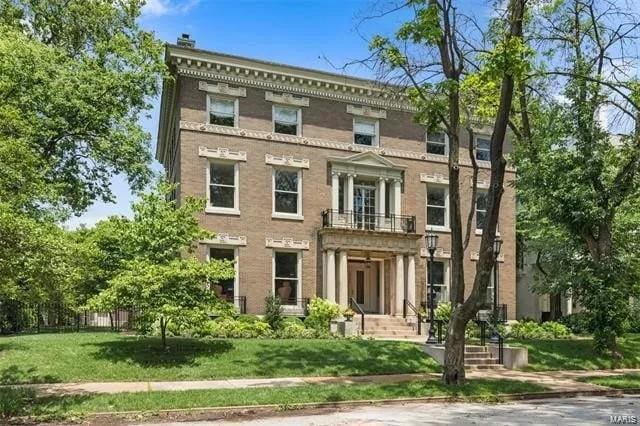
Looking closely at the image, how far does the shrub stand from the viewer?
23.3 m

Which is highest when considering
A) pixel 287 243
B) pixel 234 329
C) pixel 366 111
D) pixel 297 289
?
pixel 366 111

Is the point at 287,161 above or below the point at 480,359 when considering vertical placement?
above

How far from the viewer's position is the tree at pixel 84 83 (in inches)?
875

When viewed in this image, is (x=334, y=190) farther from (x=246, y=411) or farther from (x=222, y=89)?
(x=246, y=411)

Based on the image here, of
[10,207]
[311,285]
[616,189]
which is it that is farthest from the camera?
[311,285]

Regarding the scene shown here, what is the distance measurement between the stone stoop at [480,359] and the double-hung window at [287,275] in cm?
953

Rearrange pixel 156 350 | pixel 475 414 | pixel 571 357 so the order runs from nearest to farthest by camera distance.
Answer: pixel 475 414 → pixel 156 350 → pixel 571 357

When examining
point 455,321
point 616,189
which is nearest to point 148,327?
point 455,321

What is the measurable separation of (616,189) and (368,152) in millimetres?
10896

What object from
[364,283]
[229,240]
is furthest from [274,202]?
[364,283]

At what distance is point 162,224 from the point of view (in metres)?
15.7

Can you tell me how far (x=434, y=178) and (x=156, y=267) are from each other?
673 inches

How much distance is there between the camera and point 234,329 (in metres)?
19.8

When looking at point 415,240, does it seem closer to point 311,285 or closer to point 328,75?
point 311,285
